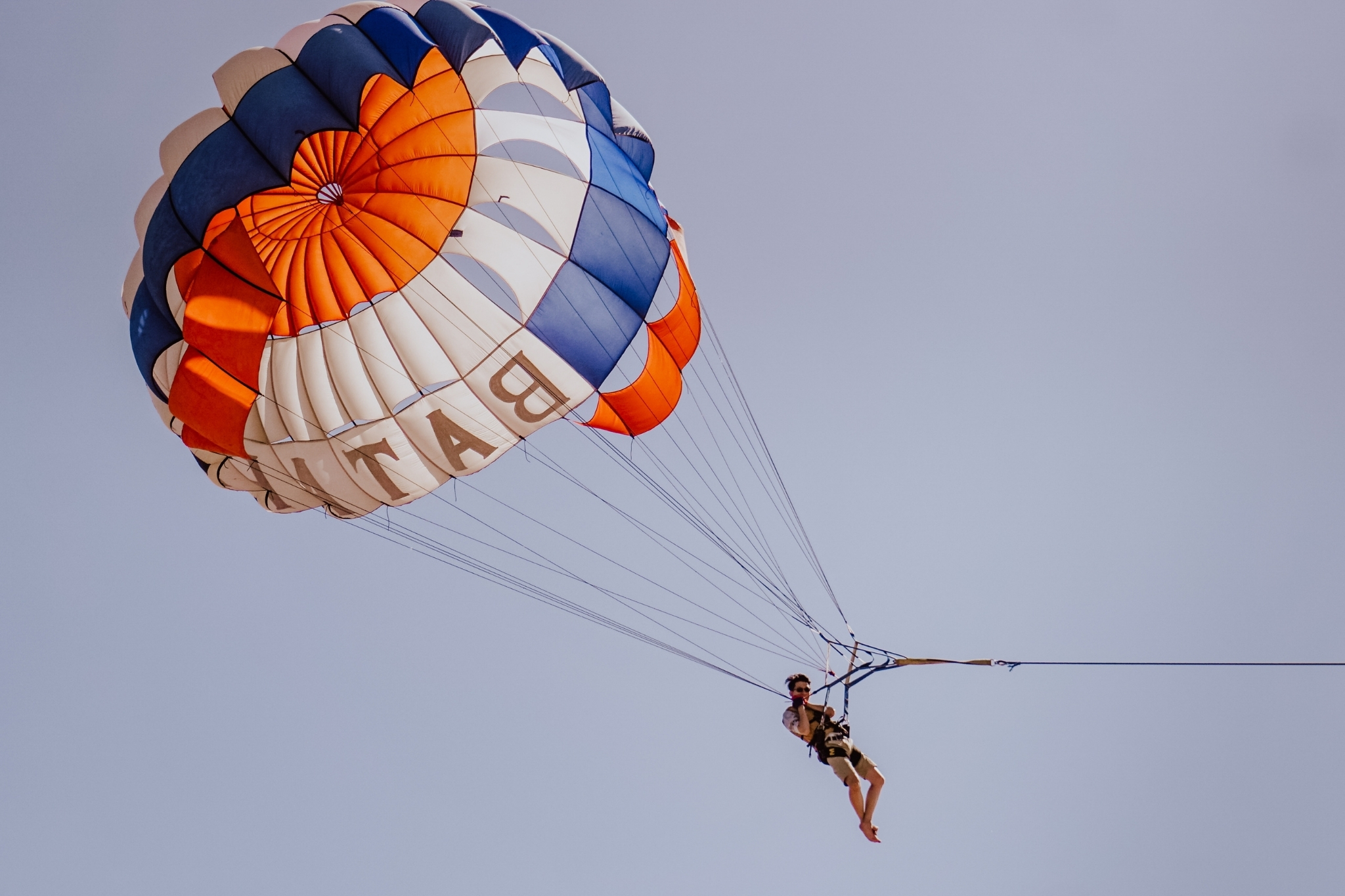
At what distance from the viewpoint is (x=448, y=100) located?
11.4m

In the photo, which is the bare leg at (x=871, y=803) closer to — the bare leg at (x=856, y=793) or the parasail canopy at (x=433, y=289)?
the bare leg at (x=856, y=793)

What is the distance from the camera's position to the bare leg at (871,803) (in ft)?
34.3

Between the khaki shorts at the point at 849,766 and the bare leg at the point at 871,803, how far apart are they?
0.11 ft

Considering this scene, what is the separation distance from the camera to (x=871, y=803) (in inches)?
413

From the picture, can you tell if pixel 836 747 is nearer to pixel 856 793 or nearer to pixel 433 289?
pixel 856 793

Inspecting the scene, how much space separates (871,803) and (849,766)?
0.32 m

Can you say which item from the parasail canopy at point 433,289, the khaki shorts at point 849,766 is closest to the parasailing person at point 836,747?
the khaki shorts at point 849,766

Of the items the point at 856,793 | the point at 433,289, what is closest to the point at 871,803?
the point at 856,793

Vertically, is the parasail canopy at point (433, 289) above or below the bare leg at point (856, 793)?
above

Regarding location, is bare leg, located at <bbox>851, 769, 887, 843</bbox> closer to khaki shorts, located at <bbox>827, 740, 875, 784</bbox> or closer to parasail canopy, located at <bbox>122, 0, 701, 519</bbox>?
khaki shorts, located at <bbox>827, 740, 875, 784</bbox>

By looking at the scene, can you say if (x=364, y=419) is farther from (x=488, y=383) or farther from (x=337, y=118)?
(x=337, y=118)

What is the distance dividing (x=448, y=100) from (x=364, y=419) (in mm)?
2626

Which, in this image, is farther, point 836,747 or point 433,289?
point 433,289

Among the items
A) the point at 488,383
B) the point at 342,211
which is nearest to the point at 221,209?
the point at 342,211
